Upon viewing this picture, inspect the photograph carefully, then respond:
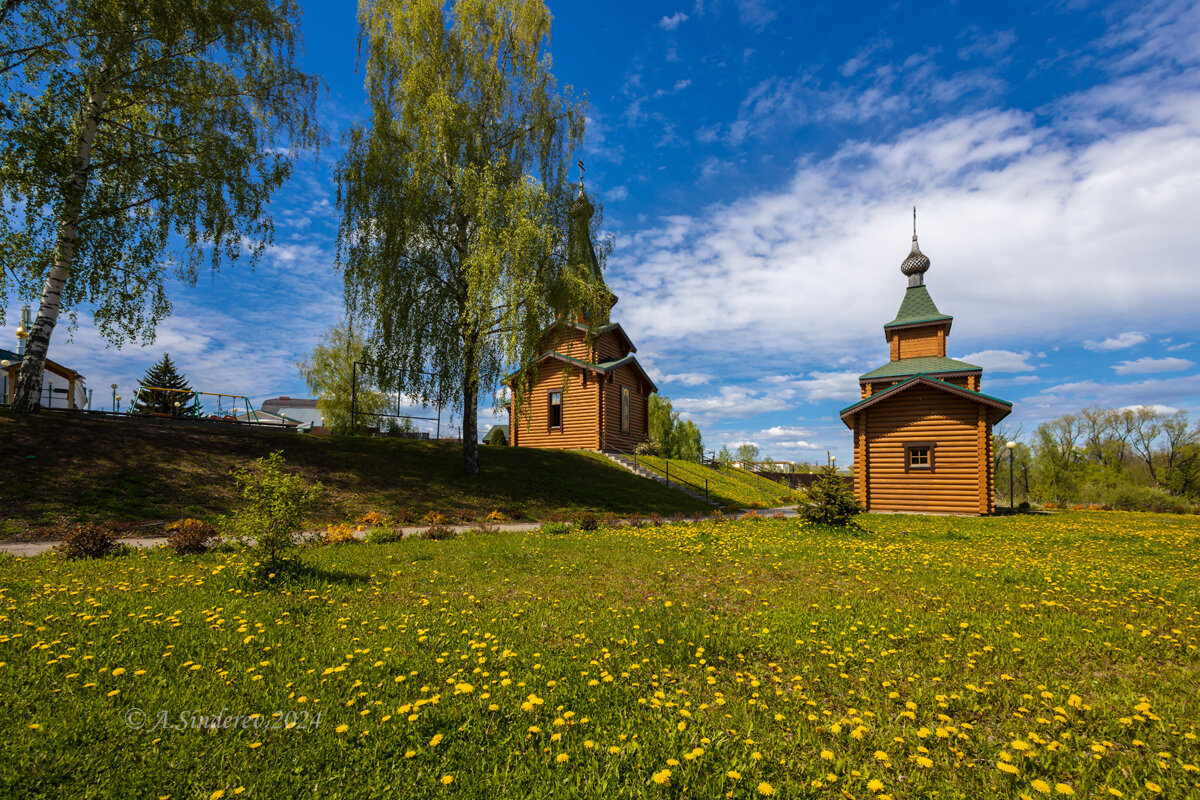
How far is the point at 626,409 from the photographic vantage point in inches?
1332

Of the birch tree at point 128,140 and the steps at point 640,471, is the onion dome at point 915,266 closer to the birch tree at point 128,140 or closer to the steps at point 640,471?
the steps at point 640,471

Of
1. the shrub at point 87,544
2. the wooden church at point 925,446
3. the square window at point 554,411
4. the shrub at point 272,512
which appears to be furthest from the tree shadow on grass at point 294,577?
the square window at point 554,411

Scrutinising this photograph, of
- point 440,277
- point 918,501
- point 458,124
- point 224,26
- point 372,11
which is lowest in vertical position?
point 918,501

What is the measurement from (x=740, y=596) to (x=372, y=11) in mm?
23226

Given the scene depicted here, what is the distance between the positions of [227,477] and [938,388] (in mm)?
25871

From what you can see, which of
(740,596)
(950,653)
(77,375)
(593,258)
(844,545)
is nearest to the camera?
(950,653)

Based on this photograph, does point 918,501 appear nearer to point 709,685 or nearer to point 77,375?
point 709,685

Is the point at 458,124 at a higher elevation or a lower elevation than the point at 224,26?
lower

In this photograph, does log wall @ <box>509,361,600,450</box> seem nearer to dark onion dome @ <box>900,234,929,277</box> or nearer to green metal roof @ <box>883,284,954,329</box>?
green metal roof @ <box>883,284,954,329</box>

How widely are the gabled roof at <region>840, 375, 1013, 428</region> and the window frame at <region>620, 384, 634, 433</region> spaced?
46.3ft

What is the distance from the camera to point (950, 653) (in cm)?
517

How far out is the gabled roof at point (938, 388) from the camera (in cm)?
1941

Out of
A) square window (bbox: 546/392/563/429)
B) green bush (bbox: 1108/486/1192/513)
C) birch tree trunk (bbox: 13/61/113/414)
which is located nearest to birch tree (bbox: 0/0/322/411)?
birch tree trunk (bbox: 13/61/113/414)

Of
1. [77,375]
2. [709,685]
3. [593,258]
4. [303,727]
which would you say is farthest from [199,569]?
[77,375]
